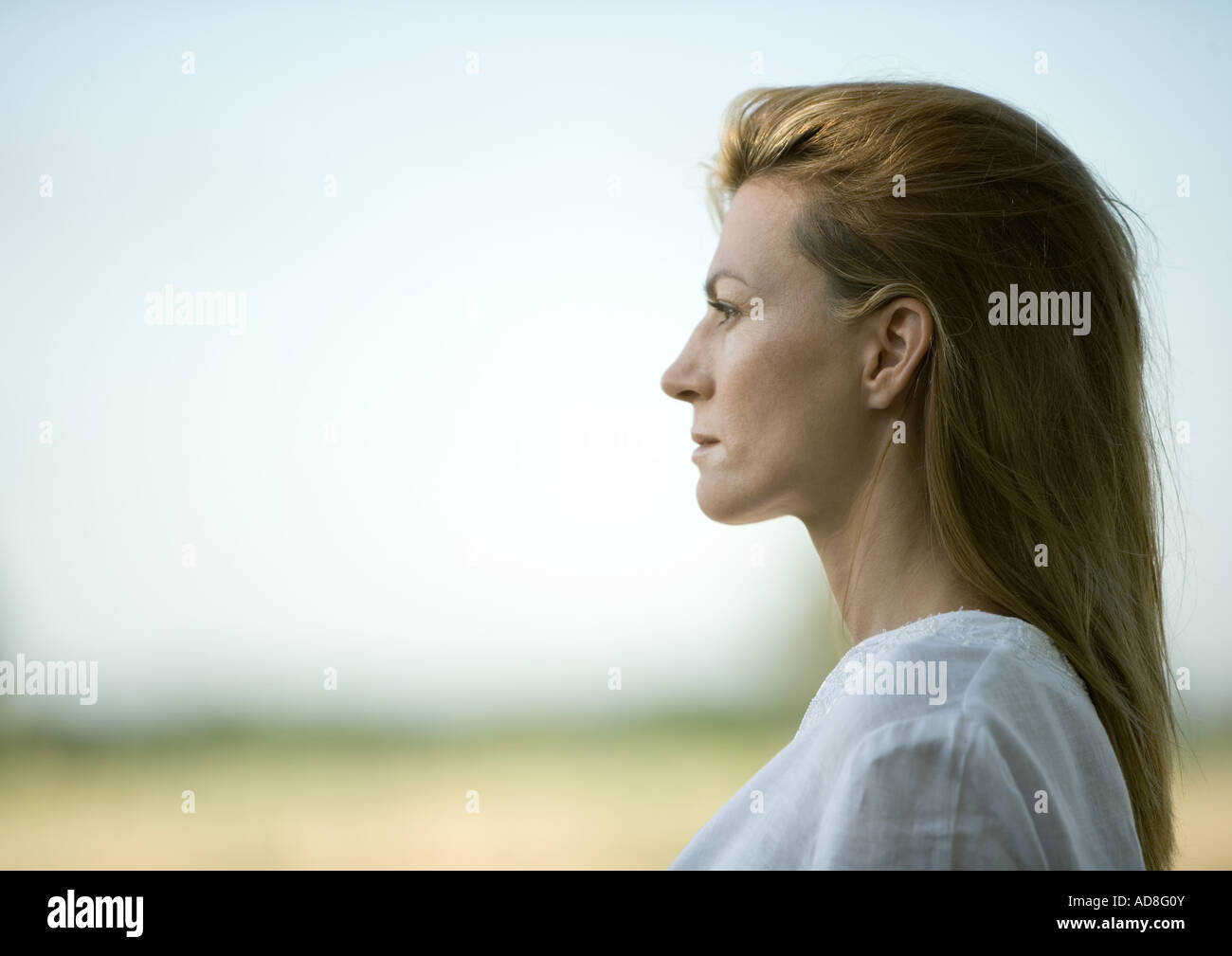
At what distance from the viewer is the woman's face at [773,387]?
1.25m

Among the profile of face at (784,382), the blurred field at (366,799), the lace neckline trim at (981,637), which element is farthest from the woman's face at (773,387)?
the blurred field at (366,799)

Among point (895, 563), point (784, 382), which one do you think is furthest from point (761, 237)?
point (895, 563)

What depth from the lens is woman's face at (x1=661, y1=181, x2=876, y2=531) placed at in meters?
1.25

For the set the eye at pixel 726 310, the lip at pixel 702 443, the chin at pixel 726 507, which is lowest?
the chin at pixel 726 507

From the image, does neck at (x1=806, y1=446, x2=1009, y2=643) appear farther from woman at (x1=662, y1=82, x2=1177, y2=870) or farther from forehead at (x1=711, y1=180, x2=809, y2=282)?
forehead at (x1=711, y1=180, x2=809, y2=282)

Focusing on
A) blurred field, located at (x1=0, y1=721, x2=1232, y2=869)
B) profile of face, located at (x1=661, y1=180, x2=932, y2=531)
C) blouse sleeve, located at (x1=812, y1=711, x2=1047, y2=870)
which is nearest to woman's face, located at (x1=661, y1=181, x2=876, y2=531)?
profile of face, located at (x1=661, y1=180, x2=932, y2=531)

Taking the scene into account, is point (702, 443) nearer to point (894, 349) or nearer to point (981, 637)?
point (894, 349)

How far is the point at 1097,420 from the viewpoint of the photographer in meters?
1.30

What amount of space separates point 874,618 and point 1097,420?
1.34 ft

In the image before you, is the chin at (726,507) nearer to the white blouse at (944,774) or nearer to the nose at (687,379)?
the nose at (687,379)

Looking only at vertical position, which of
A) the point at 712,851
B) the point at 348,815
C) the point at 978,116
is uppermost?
the point at 978,116
